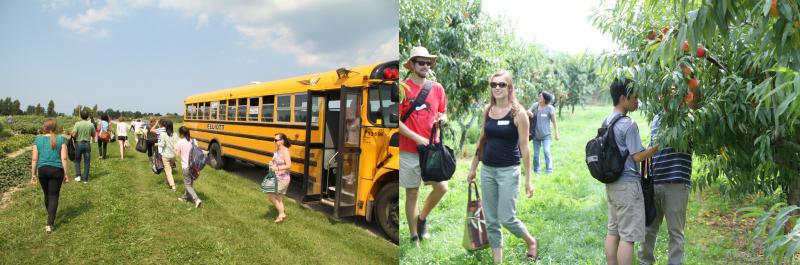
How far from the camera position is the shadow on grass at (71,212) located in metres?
1.55

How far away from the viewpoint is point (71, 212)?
1.57 metres

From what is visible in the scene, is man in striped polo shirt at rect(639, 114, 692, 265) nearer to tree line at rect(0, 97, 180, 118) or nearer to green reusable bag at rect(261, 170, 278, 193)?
green reusable bag at rect(261, 170, 278, 193)

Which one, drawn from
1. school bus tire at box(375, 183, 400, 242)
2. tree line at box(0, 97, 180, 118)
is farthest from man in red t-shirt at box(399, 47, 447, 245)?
tree line at box(0, 97, 180, 118)

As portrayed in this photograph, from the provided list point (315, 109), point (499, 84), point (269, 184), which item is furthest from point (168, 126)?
point (499, 84)

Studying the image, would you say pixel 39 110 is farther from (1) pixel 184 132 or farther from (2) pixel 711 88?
(2) pixel 711 88

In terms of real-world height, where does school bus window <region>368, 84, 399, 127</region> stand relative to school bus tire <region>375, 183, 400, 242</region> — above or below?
above

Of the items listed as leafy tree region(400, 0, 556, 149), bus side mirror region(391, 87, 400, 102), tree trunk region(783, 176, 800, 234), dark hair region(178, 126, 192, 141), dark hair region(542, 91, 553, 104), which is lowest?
tree trunk region(783, 176, 800, 234)

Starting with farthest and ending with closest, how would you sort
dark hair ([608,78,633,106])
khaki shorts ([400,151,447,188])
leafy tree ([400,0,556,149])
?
leafy tree ([400,0,556,149]) → khaki shorts ([400,151,447,188]) → dark hair ([608,78,633,106])

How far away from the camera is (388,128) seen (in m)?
2.12

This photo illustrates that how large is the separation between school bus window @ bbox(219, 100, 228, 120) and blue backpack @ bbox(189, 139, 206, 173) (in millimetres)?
129

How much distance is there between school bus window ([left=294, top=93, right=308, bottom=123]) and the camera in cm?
189

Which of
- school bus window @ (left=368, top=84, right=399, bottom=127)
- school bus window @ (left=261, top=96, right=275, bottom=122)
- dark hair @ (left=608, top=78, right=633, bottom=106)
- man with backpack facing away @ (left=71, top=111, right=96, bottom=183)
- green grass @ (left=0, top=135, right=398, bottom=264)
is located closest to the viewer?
green grass @ (left=0, top=135, right=398, bottom=264)

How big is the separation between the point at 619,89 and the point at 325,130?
3.99ft

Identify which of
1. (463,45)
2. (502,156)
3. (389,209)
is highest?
(463,45)
